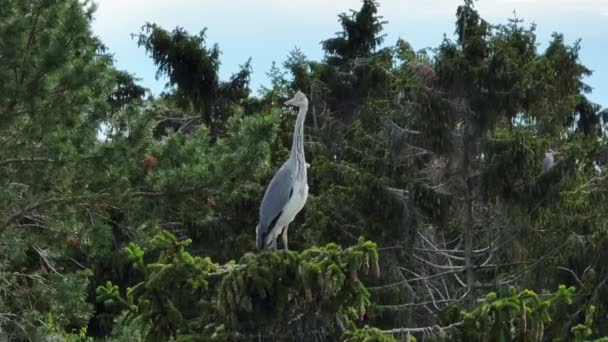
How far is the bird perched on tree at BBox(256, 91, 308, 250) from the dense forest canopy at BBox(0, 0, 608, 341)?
44 centimetres

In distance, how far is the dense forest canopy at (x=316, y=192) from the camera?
24.2ft

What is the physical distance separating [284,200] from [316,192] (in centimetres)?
1009

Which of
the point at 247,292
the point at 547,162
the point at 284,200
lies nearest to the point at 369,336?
the point at 247,292

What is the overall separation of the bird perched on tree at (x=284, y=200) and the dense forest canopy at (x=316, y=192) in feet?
1.44

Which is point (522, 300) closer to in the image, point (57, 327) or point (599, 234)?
point (57, 327)

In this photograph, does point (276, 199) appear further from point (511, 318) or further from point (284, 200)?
point (511, 318)

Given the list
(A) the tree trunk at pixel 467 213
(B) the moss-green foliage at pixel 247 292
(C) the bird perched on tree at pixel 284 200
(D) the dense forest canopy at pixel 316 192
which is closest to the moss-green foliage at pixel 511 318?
(D) the dense forest canopy at pixel 316 192

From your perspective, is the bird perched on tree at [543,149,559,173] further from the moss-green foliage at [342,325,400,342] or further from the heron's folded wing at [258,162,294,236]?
the moss-green foliage at [342,325,400,342]

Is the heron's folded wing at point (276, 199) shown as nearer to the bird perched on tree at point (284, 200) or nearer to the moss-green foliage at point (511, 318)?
the bird perched on tree at point (284, 200)

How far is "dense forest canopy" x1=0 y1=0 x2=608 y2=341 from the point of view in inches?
290

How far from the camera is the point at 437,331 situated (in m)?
7.29

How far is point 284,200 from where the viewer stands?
9.71 meters

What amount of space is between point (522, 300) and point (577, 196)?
10.3 m

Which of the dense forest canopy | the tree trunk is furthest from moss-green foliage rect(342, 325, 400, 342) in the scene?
the tree trunk
